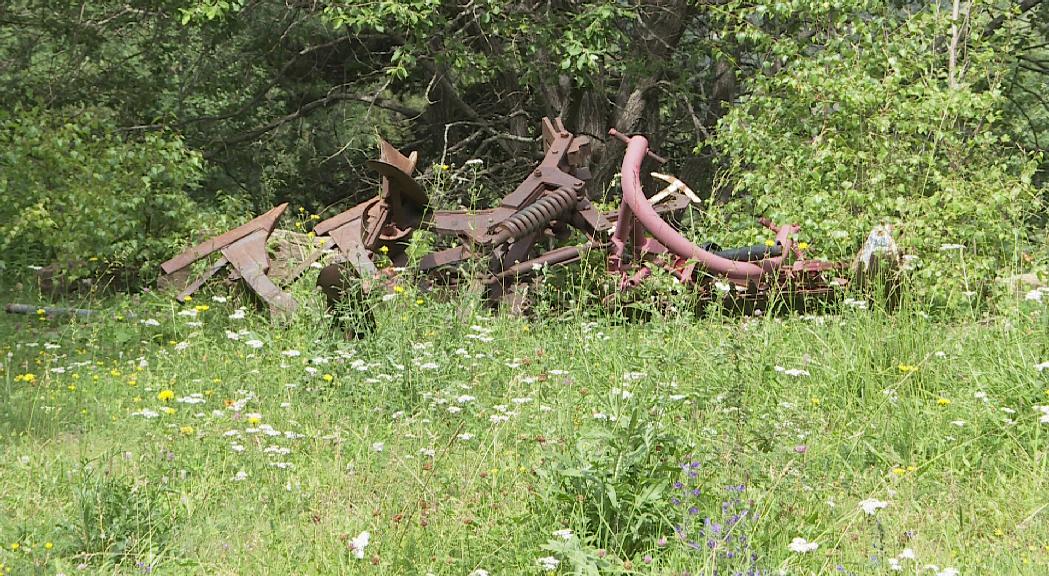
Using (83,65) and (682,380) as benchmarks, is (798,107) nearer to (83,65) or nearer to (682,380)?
(682,380)

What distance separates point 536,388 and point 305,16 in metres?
8.70

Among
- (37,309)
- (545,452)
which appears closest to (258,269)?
(37,309)

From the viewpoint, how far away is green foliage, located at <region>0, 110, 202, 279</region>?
26.9ft

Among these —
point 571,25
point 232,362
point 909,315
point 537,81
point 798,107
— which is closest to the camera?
point 909,315

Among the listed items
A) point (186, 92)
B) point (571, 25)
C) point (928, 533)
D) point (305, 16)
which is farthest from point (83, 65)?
point (928, 533)

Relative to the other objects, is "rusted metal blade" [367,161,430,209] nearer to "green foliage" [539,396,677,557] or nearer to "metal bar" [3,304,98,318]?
"metal bar" [3,304,98,318]

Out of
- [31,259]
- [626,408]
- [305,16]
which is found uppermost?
[305,16]

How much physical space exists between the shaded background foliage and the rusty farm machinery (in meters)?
0.69

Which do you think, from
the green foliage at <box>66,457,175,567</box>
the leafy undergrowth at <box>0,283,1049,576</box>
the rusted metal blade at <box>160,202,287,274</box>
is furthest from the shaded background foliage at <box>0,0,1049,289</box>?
the green foliage at <box>66,457,175,567</box>

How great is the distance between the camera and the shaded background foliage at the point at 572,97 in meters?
7.18

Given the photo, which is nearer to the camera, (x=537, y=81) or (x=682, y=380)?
(x=682, y=380)

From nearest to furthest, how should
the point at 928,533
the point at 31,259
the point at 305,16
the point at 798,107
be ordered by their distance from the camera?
the point at 928,533
the point at 798,107
the point at 31,259
the point at 305,16

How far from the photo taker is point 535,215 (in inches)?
272

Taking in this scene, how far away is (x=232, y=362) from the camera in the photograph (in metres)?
5.61
